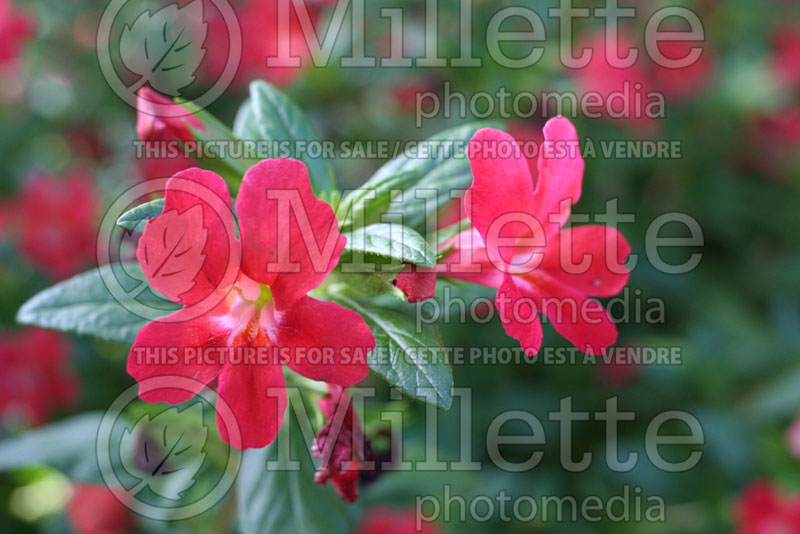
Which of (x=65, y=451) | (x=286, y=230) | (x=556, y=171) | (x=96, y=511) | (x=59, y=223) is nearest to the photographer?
(x=286, y=230)

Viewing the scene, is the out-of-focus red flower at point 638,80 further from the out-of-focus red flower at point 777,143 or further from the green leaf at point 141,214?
the green leaf at point 141,214

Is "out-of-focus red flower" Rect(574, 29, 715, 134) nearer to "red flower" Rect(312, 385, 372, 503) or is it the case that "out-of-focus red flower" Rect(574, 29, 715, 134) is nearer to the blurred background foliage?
the blurred background foliage

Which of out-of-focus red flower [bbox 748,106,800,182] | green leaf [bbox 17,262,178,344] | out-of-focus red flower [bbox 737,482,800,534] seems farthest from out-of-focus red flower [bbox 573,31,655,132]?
green leaf [bbox 17,262,178,344]

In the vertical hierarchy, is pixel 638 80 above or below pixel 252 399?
above

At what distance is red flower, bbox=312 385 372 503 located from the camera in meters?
0.98

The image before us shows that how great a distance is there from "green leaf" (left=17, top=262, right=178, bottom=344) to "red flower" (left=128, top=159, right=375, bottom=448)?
32cm

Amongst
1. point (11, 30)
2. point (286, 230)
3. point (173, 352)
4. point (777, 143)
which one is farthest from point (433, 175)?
point (777, 143)

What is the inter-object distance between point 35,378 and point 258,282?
1.36 meters

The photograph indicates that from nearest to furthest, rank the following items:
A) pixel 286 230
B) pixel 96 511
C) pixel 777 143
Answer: pixel 286 230 → pixel 96 511 → pixel 777 143

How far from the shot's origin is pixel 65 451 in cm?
150

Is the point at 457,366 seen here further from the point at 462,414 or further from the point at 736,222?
the point at 736,222

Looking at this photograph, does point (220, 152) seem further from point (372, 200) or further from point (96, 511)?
point (96, 511)

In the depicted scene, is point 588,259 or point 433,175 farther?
point 433,175

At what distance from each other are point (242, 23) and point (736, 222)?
1766 mm
